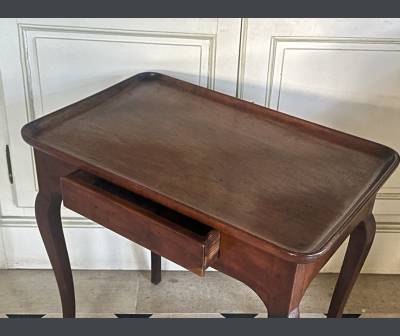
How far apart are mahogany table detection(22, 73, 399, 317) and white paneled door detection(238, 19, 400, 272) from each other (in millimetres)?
143

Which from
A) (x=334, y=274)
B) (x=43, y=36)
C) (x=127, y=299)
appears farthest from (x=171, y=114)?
(x=334, y=274)

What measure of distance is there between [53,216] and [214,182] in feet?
1.11

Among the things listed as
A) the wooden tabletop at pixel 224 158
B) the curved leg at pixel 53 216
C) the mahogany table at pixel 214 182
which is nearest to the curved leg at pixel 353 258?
the mahogany table at pixel 214 182

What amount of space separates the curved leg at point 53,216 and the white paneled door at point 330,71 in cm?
43

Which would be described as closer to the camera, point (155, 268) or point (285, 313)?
point (285, 313)

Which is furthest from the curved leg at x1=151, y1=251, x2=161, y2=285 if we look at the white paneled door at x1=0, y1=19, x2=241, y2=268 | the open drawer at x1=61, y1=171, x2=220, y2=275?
the open drawer at x1=61, y1=171, x2=220, y2=275

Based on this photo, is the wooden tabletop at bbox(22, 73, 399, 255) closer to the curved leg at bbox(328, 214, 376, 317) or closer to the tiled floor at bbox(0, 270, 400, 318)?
the curved leg at bbox(328, 214, 376, 317)

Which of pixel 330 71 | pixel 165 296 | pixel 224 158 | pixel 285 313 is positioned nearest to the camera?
pixel 285 313

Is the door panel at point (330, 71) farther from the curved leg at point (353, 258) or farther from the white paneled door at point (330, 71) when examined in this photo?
the curved leg at point (353, 258)

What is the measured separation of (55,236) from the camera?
42.4 inches

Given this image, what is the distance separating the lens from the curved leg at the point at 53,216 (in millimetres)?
981

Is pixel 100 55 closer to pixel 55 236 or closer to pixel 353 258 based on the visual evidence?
pixel 55 236

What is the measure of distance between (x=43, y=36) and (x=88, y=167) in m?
0.41

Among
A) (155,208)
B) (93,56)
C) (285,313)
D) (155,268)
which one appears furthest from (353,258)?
(93,56)
